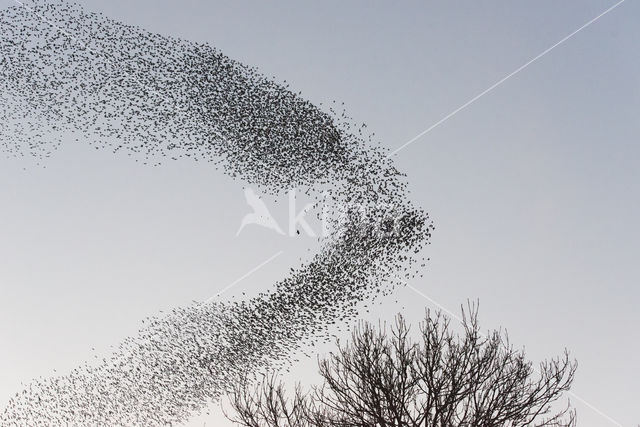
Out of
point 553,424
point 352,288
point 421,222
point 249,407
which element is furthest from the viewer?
point 421,222

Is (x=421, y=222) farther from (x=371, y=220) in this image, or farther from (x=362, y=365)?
(x=362, y=365)

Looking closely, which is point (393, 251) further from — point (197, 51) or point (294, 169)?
point (197, 51)

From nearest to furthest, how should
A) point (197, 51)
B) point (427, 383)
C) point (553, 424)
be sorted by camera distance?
point (427, 383), point (553, 424), point (197, 51)

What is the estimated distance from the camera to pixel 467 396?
1382 cm

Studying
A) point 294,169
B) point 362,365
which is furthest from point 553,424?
point 294,169

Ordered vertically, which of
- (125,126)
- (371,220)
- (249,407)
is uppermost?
(125,126)

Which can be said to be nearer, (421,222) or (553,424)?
(553,424)

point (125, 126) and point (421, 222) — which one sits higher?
point (125, 126)

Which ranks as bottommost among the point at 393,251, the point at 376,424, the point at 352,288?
the point at 376,424

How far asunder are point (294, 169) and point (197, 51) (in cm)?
622

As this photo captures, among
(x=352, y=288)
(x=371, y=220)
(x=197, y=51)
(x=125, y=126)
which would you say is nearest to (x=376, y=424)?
(x=352, y=288)

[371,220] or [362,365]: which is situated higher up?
[371,220]

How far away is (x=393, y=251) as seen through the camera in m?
23.2

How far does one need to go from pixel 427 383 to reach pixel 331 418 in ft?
8.04
